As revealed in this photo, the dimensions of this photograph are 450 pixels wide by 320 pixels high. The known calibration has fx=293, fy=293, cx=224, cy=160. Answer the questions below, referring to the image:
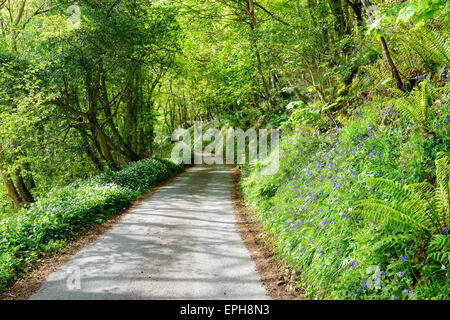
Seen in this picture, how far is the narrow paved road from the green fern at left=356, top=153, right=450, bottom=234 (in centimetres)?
217

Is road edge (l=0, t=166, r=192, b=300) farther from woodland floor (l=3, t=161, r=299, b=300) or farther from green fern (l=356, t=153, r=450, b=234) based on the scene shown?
green fern (l=356, t=153, r=450, b=234)

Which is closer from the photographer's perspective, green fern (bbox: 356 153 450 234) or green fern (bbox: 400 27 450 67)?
green fern (bbox: 356 153 450 234)

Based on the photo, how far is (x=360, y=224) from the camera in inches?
155

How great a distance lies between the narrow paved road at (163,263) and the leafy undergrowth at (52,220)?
0.78m

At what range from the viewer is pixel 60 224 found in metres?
7.38

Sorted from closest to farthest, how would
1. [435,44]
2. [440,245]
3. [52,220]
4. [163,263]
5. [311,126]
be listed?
[440,245] → [435,44] → [163,263] → [52,220] → [311,126]

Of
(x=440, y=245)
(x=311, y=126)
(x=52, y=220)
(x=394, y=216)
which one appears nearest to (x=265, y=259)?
(x=394, y=216)

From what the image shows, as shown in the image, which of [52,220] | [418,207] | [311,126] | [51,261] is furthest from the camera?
[311,126]

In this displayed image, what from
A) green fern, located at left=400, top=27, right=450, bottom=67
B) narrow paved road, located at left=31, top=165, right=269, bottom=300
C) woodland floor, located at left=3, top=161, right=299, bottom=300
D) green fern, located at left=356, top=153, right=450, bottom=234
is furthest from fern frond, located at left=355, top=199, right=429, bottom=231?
green fern, located at left=400, top=27, right=450, bottom=67

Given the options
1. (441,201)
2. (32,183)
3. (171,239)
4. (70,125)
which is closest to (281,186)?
(171,239)

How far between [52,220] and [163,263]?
3648 millimetres

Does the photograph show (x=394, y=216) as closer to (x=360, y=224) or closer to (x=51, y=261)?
(x=360, y=224)

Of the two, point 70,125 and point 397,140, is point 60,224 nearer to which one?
point 397,140

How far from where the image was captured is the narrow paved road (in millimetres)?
4590
